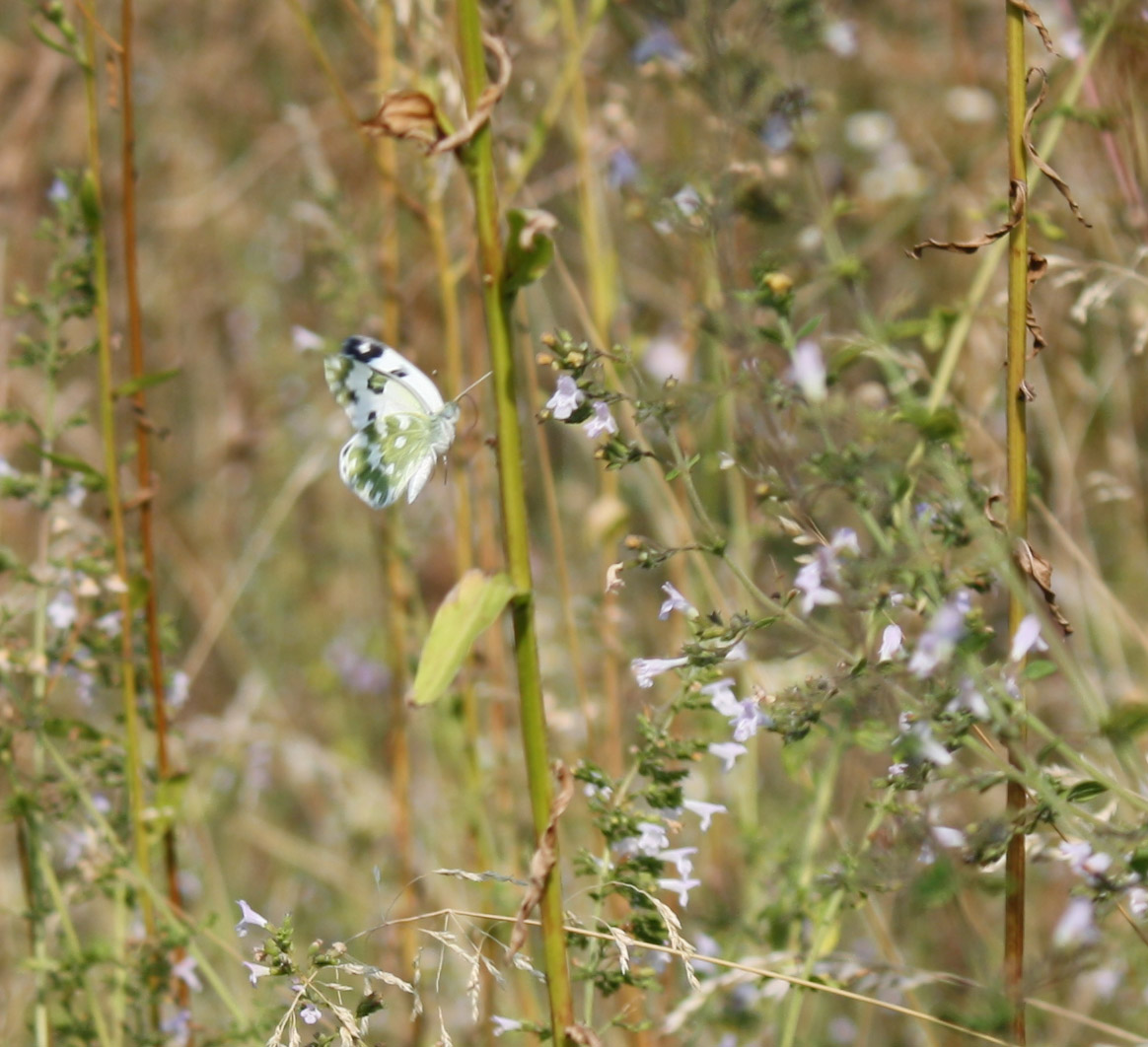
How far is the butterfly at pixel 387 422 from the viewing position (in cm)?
141

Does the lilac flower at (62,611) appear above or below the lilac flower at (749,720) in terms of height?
above

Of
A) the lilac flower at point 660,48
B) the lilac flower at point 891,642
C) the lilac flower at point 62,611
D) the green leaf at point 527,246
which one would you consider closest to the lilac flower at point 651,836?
the lilac flower at point 891,642

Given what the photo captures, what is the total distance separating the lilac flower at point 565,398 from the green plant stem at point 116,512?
2.48 feet

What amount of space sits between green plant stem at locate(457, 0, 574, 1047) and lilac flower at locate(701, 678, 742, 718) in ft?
0.84

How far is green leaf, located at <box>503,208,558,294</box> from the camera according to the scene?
95cm

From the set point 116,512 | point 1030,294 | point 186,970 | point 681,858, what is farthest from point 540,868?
point 116,512

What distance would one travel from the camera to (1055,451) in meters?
2.65

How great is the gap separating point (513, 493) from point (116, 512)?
0.87 meters

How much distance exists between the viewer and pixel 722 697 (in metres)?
1.24

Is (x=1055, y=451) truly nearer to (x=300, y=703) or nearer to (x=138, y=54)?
(x=300, y=703)

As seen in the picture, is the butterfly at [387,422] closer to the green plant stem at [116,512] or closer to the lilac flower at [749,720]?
the green plant stem at [116,512]

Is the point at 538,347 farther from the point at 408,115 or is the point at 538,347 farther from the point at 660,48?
the point at 408,115

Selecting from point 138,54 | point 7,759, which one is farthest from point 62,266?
point 138,54

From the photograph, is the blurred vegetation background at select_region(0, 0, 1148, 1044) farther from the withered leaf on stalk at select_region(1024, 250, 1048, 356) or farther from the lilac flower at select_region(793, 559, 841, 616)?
the withered leaf on stalk at select_region(1024, 250, 1048, 356)
